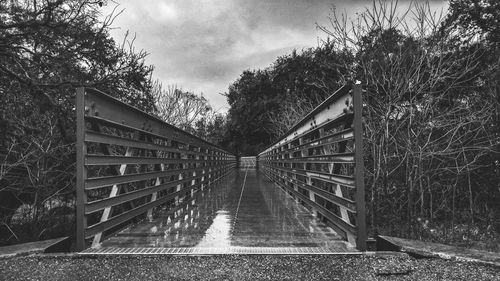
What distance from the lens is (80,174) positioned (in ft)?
8.64

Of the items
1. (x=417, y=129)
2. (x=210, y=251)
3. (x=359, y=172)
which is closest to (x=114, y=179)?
(x=210, y=251)

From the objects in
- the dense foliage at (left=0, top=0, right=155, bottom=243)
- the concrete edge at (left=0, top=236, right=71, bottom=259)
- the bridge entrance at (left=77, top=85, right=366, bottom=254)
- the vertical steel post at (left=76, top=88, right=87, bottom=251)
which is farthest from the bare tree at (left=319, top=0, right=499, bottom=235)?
the concrete edge at (left=0, top=236, right=71, bottom=259)

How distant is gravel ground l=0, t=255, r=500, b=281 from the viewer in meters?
2.25

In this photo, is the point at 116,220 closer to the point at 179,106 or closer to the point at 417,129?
the point at 417,129

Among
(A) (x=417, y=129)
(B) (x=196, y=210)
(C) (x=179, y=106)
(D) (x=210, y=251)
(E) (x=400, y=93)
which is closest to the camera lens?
(D) (x=210, y=251)

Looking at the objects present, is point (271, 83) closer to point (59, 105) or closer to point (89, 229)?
point (59, 105)

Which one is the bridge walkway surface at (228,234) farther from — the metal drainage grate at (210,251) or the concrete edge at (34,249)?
the concrete edge at (34,249)

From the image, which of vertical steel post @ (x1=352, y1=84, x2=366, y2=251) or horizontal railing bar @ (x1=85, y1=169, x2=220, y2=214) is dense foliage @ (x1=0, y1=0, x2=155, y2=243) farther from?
vertical steel post @ (x1=352, y1=84, x2=366, y2=251)

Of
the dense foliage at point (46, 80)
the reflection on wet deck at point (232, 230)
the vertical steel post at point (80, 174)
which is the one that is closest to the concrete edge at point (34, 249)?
the vertical steel post at point (80, 174)

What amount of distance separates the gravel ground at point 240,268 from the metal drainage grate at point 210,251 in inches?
2.1

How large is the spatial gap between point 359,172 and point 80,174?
1904 millimetres

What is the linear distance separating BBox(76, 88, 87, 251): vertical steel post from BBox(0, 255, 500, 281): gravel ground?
0.58 feet

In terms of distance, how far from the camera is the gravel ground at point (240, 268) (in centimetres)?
225

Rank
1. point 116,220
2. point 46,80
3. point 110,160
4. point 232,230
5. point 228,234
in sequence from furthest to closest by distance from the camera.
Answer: point 46,80, point 232,230, point 228,234, point 116,220, point 110,160
